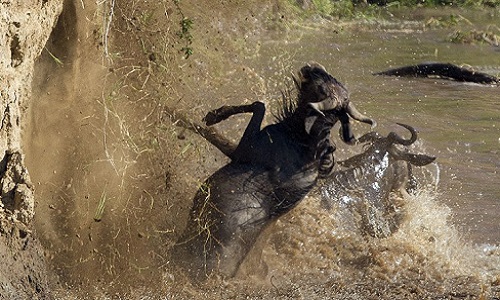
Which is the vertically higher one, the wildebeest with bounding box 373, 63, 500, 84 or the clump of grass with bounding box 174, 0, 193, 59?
the clump of grass with bounding box 174, 0, 193, 59

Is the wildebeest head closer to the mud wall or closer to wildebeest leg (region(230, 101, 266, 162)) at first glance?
wildebeest leg (region(230, 101, 266, 162))

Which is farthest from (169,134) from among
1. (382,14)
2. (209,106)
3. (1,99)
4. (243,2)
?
(382,14)

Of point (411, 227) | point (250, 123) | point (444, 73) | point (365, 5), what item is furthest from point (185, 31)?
point (365, 5)

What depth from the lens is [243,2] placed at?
7.53 metres

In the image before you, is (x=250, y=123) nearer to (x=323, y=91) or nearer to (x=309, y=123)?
(x=309, y=123)

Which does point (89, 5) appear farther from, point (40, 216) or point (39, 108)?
point (40, 216)

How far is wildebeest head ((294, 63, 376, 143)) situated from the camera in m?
6.37

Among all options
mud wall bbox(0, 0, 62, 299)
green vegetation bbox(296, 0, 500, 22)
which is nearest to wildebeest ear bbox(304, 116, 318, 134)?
mud wall bbox(0, 0, 62, 299)

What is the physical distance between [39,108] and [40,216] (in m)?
→ 0.66

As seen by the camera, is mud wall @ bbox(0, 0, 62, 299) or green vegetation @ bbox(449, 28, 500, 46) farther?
green vegetation @ bbox(449, 28, 500, 46)

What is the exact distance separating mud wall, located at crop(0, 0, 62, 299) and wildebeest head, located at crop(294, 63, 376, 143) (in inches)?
78.9

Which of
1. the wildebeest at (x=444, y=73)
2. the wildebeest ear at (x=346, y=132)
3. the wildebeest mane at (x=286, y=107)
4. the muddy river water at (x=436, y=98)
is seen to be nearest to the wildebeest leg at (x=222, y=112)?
the wildebeest mane at (x=286, y=107)

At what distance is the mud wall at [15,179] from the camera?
4.90 metres

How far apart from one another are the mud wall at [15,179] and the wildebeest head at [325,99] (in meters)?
2.00
